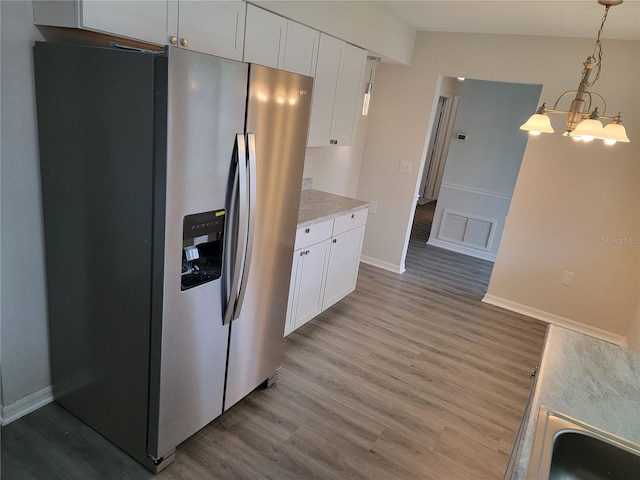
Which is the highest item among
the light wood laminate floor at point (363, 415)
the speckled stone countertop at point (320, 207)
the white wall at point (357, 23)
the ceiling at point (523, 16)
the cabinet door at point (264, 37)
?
the ceiling at point (523, 16)

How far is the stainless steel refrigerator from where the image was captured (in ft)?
5.07

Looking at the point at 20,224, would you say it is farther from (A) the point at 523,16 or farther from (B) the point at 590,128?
(A) the point at 523,16

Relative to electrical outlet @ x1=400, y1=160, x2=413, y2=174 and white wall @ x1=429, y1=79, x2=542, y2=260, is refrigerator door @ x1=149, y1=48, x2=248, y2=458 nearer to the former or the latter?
electrical outlet @ x1=400, y1=160, x2=413, y2=174

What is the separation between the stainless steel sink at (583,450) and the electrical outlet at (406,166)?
11.5 feet

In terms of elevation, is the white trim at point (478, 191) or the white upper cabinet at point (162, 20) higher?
the white upper cabinet at point (162, 20)

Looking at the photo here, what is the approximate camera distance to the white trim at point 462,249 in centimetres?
563

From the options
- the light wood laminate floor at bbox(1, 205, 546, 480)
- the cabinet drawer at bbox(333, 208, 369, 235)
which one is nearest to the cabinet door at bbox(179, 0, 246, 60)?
the cabinet drawer at bbox(333, 208, 369, 235)

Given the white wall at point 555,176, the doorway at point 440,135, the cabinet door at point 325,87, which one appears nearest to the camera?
the cabinet door at point 325,87

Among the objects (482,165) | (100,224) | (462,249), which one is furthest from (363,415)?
(482,165)

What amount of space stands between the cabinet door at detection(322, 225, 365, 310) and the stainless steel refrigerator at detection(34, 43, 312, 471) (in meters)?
1.17

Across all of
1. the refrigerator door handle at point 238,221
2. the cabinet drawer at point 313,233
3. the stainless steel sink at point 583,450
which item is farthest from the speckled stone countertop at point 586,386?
the cabinet drawer at point 313,233

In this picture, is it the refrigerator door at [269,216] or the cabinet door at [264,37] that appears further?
the cabinet door at [264,37]

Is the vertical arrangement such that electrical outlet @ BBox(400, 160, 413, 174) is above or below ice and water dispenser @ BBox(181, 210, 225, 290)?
above

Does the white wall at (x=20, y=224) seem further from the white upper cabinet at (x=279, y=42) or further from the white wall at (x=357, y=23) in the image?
the white wall at (x=357, y=23)
